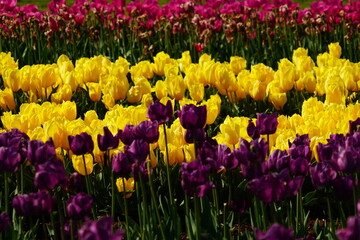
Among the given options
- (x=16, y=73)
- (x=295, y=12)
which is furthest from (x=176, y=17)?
(x=16, y=73)

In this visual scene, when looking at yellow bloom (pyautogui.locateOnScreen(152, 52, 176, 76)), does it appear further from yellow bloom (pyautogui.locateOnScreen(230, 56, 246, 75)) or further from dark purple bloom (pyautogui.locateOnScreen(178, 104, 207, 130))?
dark purple bloom (pyautogui.locateOnScreen(178, 104, 207, 130))

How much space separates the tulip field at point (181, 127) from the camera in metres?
2.28

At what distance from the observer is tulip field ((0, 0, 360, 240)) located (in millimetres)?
2277

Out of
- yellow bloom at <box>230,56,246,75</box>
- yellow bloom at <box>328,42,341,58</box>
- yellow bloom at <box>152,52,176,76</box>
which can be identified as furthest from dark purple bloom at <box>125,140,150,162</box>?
yellow bloom at <box>328,42,341,58</box>

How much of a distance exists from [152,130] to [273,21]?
5185 mm

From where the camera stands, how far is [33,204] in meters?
2.07

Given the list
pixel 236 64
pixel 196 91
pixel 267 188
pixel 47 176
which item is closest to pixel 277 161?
pixel 267 188

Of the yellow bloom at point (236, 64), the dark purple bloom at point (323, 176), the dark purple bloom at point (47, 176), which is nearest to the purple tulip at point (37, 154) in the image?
the dark purple bloom at point (47, 176)

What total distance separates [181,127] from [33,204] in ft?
4.85

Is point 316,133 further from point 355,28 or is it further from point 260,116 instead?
point 355,28

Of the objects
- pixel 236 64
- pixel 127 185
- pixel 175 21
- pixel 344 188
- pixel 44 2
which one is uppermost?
pixel 44 2

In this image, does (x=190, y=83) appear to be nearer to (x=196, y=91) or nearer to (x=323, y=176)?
(x=196, y=91)

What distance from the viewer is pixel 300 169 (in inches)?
94.7

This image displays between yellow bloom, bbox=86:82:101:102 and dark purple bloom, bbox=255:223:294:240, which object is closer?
dark purple bloom, bbox=255:223:294:240
